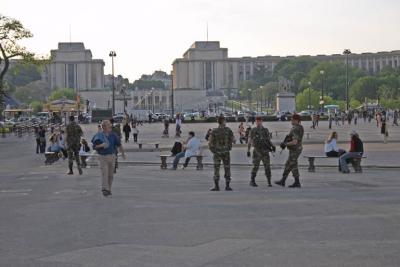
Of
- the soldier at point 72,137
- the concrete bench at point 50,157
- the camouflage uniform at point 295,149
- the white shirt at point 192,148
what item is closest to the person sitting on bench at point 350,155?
the camouflage uniform at point 295,149

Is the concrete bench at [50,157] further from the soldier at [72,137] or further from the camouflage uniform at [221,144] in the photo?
the camouflage uniform at [221,144]

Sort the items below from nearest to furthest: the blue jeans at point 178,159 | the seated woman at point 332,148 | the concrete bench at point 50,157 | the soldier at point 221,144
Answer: the soldier at point 221,144 → the seated woman at point 332,148 → the blue jeans at point 178,159 → the concrete bench at point 50,157

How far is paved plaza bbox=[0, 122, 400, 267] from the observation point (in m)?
9.34

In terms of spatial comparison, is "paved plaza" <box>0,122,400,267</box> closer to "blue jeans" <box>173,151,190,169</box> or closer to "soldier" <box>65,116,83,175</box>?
"soldier" <box>65,116,83,175</box>

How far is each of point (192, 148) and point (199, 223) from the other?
45.2 feet

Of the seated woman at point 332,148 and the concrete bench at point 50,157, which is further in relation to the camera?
the concrete bench at point 50,157

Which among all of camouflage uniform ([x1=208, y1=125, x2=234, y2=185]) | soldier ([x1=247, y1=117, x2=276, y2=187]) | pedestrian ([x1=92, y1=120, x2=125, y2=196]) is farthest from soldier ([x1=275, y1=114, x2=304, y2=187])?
pedestrian ([x1=92, y1=120, x2=125, y2=196])

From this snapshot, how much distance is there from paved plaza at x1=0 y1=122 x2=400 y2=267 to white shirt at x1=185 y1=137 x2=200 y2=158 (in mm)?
4255

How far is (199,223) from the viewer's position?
39.8 feet

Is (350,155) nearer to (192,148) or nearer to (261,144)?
(261,144)

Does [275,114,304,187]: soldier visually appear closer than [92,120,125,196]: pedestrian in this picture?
No

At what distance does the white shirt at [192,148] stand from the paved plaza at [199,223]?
4255 mm

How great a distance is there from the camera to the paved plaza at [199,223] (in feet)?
30.7

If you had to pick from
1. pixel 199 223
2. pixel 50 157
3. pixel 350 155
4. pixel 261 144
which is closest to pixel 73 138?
pixel 261 144
